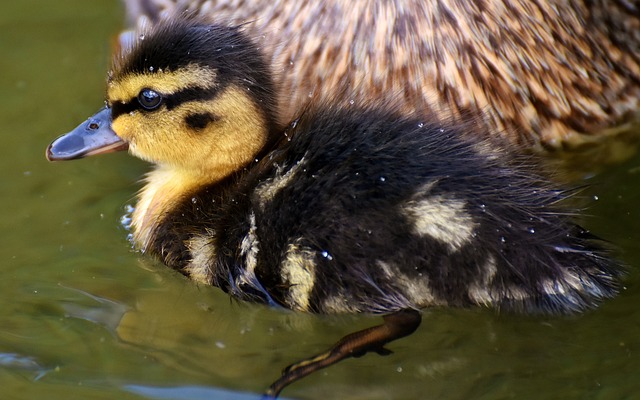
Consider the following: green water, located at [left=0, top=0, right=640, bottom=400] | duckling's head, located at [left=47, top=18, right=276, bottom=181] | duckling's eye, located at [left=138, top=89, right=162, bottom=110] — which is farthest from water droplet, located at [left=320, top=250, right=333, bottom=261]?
duckling's eye, located at [left=138, top=89, right=162, bottom=110]

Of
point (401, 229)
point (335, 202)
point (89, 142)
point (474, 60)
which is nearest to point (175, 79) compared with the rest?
point (89, 142)

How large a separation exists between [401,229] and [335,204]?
14 centimetres

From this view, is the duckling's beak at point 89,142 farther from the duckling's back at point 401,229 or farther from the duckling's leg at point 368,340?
the duckling's leg at point 368,340

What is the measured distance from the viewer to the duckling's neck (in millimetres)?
2451

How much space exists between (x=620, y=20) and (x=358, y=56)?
674 mm

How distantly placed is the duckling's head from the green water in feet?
0.88

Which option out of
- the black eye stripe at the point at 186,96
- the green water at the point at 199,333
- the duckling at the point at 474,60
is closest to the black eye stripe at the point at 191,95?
the black eye stripe at the point at 186,96

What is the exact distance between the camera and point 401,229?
208cm

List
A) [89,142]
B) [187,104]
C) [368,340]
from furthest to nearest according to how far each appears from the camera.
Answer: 1. [89,142]
2. [187,104]
3. [368,340]

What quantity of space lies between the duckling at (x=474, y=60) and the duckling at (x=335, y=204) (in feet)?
0.49

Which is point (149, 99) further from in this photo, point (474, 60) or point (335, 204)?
point (474, 60)

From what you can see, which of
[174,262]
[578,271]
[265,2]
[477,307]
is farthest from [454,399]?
[265,2]

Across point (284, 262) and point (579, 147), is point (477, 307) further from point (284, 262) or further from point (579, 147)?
point (579, 147)

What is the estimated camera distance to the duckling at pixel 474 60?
2459 mm
